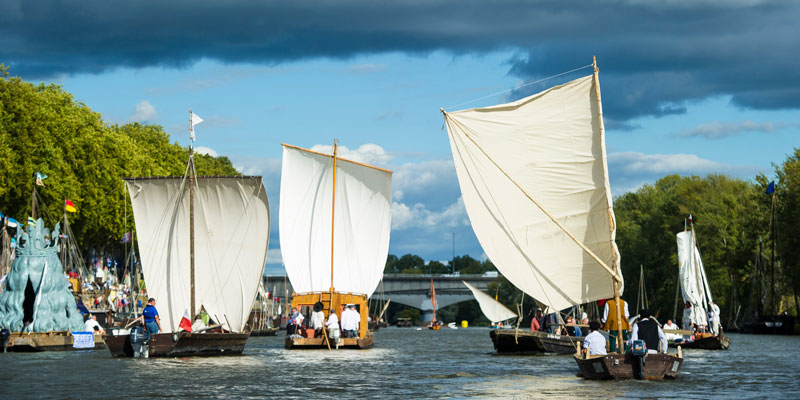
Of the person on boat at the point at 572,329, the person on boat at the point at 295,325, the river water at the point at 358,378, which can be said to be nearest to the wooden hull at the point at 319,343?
the person on boat at the point at 295,325

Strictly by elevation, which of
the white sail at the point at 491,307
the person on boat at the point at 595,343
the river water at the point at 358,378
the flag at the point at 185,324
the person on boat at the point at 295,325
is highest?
the white sail at the point at 491,307

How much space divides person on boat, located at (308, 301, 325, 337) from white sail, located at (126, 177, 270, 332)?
5056 mm

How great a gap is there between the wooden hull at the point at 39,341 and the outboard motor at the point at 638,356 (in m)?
32.8

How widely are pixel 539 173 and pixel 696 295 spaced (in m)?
42.4

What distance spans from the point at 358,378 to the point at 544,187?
903 centimetres

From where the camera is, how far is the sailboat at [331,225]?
A: 5897 centimetres

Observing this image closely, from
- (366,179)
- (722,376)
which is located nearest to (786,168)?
(366,179)

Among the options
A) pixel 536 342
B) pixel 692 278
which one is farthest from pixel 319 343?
pixel 692 278

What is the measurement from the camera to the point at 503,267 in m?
35.5

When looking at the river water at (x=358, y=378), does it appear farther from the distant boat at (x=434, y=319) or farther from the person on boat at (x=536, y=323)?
the distant boat at (x=434, y=319)

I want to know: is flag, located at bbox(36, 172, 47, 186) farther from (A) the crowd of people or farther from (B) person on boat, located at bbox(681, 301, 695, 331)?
(B) person on boat, located at bbox(681, 301, 695, 331)

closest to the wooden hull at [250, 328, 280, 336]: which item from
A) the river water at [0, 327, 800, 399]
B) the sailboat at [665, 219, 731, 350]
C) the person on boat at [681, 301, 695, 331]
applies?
the sailboat at [665, 219, 731, 350]

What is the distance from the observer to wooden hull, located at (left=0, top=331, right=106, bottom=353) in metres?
52.2

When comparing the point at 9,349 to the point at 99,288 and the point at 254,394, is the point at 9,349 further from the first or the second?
the point at 99,288
